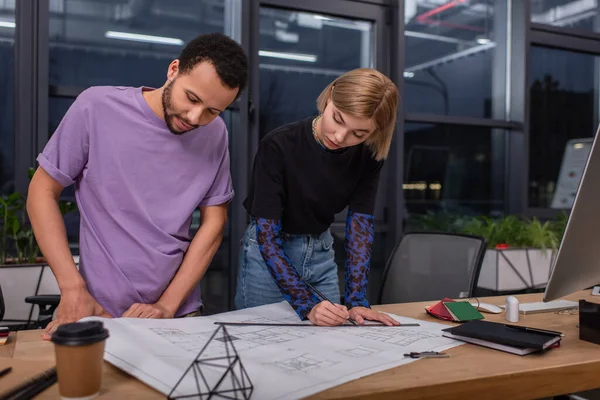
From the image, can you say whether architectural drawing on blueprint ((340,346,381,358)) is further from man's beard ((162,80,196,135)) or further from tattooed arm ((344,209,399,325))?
man's beard ((162,80,196,135))

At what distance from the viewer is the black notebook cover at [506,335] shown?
108cm

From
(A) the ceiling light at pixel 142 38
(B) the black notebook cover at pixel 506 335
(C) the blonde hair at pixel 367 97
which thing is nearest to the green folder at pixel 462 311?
(B) the black notebook cover at pixel 506 335

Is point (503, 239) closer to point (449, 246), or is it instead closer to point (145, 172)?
point (449, 246)

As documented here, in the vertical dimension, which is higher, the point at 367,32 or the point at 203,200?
the point at 367,32

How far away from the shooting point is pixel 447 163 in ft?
12.1

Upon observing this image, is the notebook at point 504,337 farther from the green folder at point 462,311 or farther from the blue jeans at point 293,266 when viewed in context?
the blue jeans at point 293,266

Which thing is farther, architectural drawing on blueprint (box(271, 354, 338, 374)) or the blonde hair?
the blonde hair

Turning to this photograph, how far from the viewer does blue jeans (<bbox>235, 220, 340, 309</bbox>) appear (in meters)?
1.72

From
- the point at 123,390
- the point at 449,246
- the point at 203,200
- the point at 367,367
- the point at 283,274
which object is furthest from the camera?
the point at 449,246

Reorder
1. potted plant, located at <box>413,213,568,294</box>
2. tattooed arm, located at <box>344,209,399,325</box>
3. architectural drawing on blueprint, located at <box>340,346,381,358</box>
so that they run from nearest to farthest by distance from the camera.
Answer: architectural drawing on blueprint, located at <box>340,346,381,358</box>, tattooed arm, located at <box>344,209,399,325</box>, potted plant, located at <box>413,213,568,294</box>

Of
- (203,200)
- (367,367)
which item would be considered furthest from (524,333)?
(203,200)

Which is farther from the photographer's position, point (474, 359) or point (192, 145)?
point (192, 145)

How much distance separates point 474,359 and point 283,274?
0.55 meters

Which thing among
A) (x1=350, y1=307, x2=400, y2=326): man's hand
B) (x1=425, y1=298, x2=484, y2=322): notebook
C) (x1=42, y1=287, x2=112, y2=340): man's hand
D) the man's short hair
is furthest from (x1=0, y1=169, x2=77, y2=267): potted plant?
(x1=425, y1=298, x2=484, y2=322): notebook
